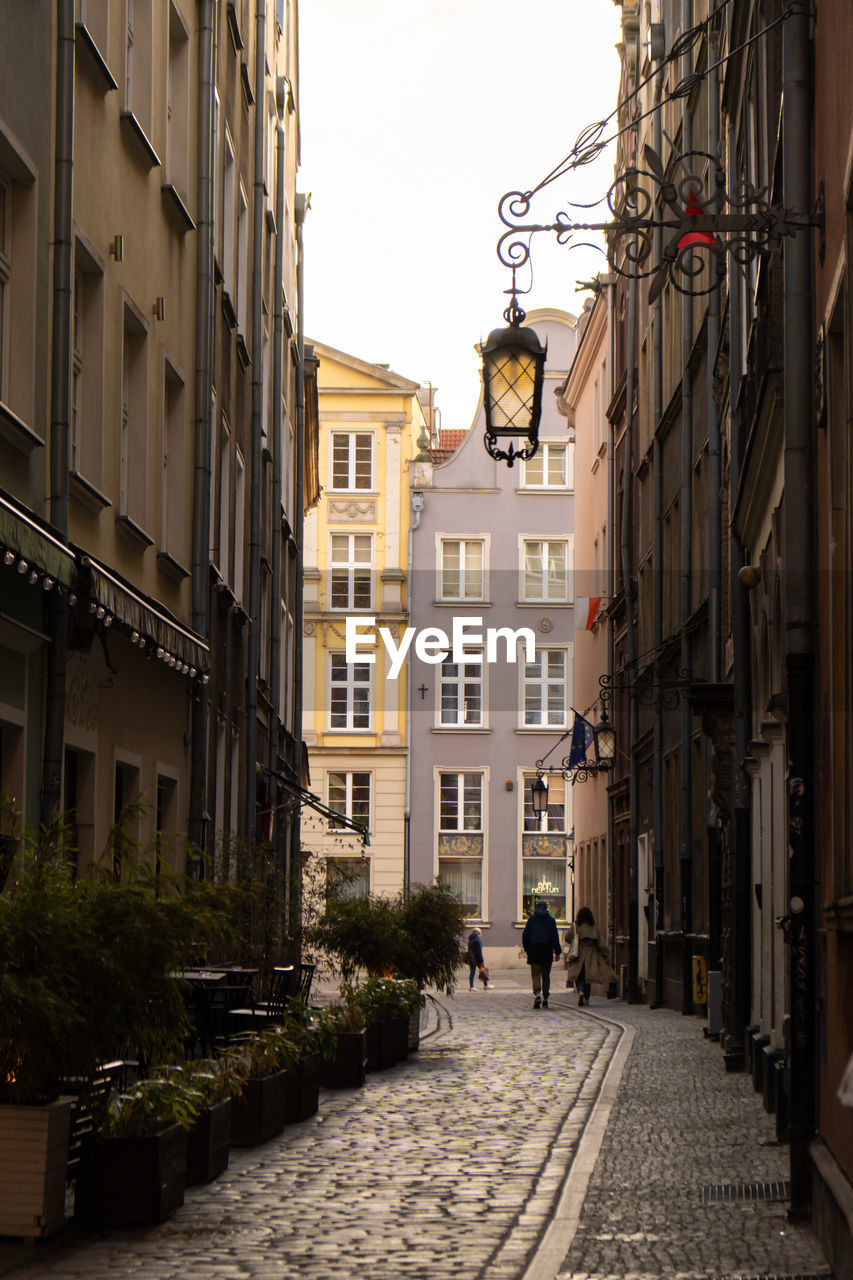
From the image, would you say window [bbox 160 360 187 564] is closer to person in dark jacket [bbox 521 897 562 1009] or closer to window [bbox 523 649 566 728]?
person in dark jacket [bbox 521 897 562 1009]

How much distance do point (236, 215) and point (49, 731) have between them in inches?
553

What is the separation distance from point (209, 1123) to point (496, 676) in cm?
4898

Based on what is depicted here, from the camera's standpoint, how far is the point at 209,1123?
31.9 feet

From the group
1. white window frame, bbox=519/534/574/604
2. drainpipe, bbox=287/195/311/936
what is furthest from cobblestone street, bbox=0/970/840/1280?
white window frame, bbox=519/534/574/604

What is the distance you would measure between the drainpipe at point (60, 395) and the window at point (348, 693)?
46.2 meters

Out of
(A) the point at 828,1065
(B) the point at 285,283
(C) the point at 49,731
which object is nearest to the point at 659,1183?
(A) the point at 828,1065

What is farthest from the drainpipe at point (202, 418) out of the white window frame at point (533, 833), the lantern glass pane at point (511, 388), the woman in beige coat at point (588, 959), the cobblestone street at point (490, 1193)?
the white window frame at point (533, 833)

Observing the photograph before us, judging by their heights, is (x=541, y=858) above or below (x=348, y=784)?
below

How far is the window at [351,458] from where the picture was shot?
59.9 metres

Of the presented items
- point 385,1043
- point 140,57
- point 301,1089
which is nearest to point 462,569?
point 385,1043

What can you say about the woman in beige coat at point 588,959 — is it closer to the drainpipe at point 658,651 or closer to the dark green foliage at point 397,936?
the drainpipe at point 658,651

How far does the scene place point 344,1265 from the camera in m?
7.88

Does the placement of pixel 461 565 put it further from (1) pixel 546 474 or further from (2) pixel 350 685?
(2) pixel 350 685

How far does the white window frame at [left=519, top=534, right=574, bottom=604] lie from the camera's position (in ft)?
194
